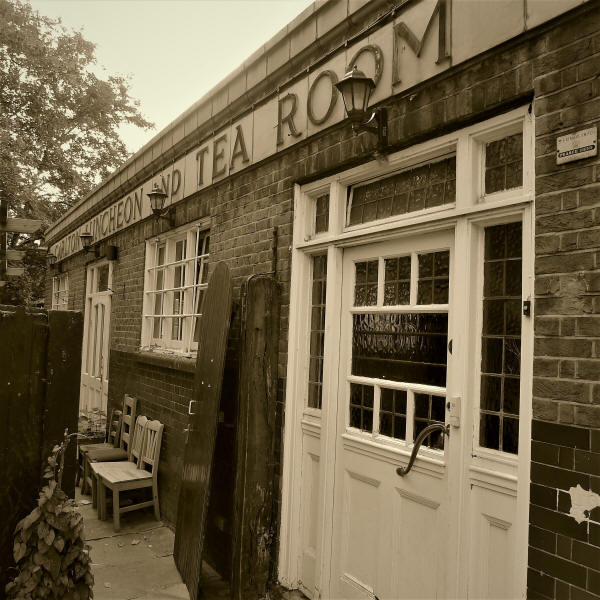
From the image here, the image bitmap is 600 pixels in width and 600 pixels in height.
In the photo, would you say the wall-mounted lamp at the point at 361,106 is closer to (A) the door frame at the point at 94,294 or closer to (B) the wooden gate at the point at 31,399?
(B) the wooden gate at the point at 31,399

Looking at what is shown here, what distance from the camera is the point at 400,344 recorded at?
3.25 m

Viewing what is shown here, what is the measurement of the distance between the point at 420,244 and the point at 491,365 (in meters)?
0.84

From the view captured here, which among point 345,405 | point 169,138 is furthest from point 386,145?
point 169,138

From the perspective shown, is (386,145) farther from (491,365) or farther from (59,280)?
(59,280)

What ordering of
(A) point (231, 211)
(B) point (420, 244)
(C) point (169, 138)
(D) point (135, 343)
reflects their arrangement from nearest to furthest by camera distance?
(B) point (420, 244) → (A) point (231, 211) → (C) point (169, 138) → (D) point (135, 343)

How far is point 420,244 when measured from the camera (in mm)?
3129

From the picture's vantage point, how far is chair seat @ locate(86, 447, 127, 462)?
20.3 ft

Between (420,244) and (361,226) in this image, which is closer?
(420,244)

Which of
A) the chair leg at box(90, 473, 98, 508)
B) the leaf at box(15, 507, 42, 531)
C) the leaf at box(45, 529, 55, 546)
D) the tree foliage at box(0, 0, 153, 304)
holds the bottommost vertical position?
the chair leg at box(90, 473, 98, 508)

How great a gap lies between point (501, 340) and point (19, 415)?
89.2 inches

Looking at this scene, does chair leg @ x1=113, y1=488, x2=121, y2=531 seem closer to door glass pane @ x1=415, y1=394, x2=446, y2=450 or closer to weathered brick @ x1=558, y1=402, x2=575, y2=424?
door glass pane @ x1=415, y1=394, x2=446, y2=450

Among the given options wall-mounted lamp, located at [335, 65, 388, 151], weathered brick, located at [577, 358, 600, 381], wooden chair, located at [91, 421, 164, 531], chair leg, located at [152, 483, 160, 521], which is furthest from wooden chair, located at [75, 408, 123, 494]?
weathered brick, located at [577, 358, 600, 381]

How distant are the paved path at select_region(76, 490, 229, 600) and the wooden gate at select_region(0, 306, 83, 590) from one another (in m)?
1.32

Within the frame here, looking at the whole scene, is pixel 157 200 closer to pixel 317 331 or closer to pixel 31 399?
pixel 317 331
